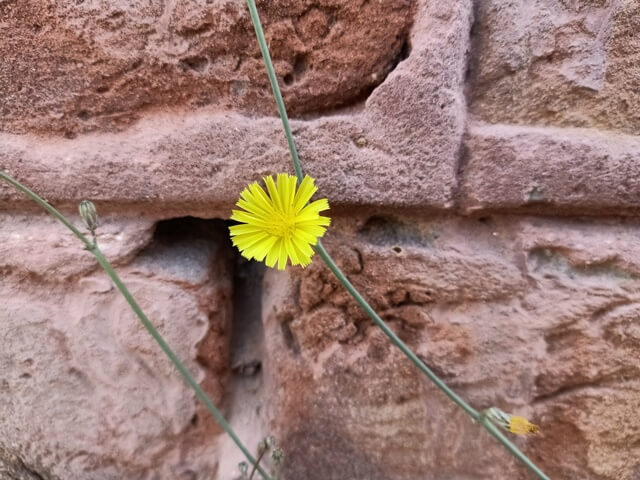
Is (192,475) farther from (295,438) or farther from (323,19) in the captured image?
(323,19)

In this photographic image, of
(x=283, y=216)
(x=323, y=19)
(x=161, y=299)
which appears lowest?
(x=161, y=299)

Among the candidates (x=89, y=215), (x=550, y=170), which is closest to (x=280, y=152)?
(x=89, y=215)

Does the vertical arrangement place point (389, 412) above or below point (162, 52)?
below

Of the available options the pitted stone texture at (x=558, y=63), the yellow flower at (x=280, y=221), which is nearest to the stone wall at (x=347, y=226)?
the pitted stone texture at (x=558, y=63)

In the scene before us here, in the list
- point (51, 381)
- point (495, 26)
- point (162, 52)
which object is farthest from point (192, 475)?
point (495, 26)

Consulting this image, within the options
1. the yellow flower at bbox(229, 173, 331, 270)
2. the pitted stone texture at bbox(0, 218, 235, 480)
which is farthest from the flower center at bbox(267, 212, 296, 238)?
the pitted stone texture at bbox(0, 218, 235, 480)

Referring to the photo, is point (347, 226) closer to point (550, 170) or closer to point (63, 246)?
point (550, 170)
